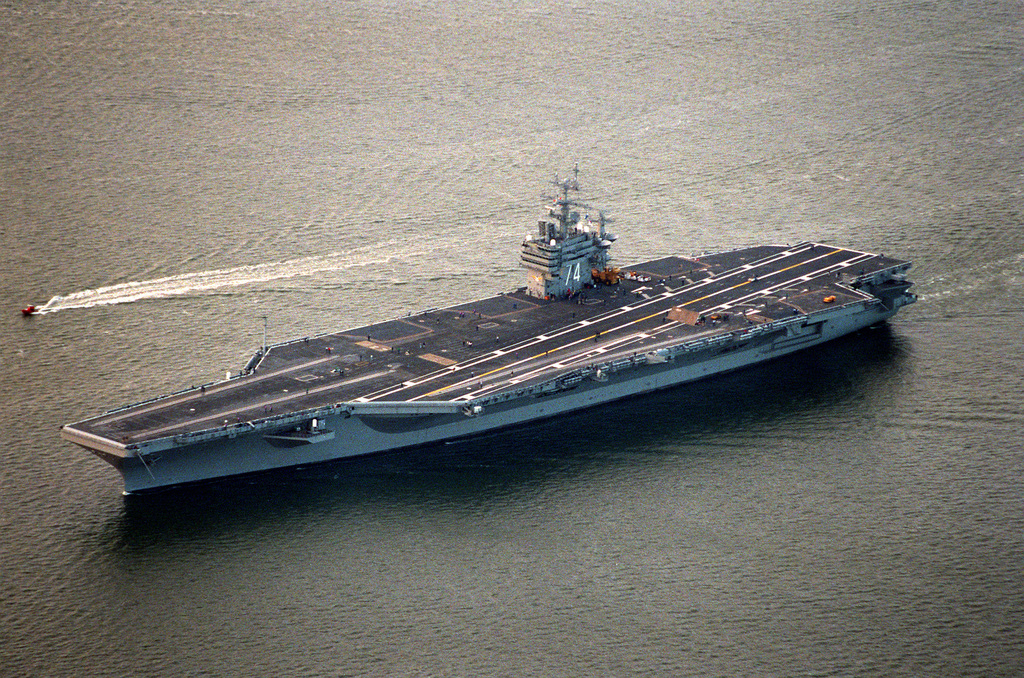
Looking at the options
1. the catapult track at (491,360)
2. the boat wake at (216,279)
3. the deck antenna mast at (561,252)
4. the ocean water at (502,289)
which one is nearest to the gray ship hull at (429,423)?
the catapult track at (491,360)

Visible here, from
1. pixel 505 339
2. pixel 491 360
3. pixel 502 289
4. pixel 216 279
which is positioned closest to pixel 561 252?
pixel 502 289

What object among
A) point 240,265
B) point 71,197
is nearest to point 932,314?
point 240,265

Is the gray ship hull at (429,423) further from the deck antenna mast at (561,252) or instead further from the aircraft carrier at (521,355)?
the deck antenna mast at (561,252)

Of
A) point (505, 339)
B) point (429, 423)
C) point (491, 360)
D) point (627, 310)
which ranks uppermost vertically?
point (627, 310)

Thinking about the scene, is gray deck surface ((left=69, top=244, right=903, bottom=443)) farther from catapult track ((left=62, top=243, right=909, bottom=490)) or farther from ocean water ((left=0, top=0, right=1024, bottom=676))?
ocean water ((left=0, top=0, right=1024, bottom=676))

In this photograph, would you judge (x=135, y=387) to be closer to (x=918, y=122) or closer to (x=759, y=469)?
(x=759, y=469)

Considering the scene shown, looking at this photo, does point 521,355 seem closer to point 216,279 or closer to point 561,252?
point 561,252
